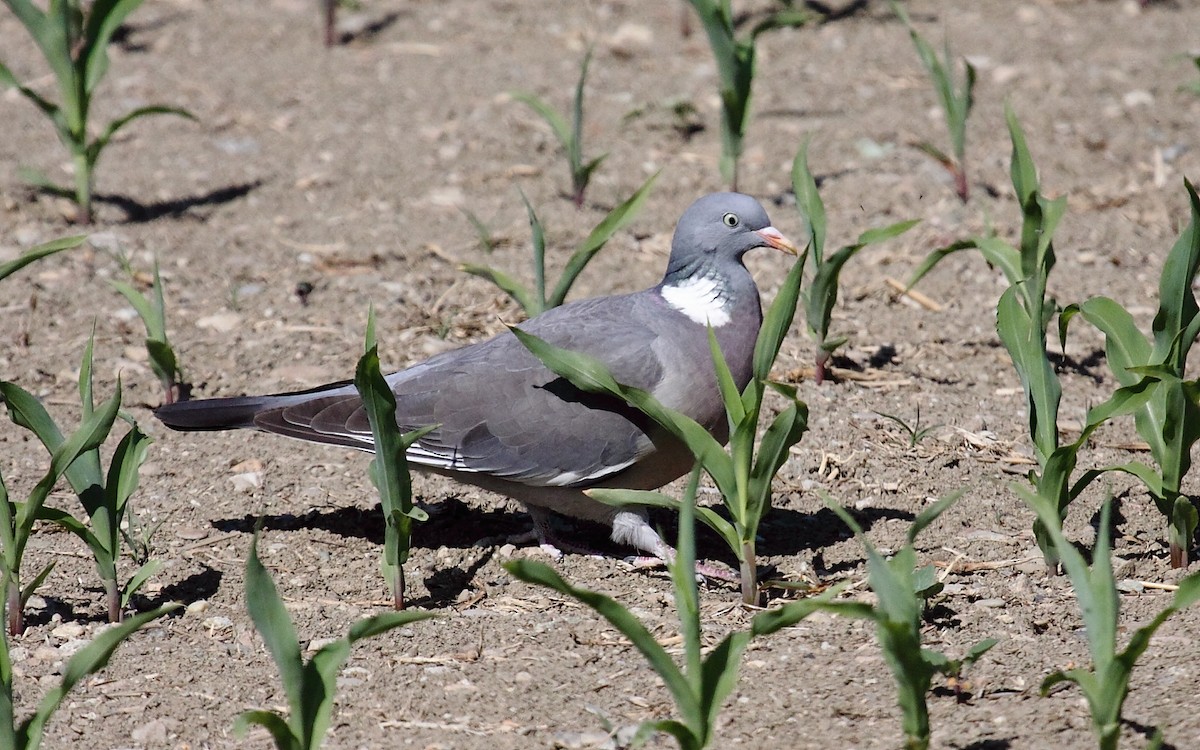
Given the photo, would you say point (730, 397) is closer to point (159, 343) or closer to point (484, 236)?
point (159, 343)

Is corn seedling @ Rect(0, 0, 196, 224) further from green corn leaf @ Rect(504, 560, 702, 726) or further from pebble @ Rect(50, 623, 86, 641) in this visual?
green corn leaf @ Rect(504, 560, 702, 726)

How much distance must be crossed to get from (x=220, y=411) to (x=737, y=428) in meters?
1.60

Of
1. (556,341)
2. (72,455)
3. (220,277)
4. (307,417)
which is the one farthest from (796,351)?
(72,455)

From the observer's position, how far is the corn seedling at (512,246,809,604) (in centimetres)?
323

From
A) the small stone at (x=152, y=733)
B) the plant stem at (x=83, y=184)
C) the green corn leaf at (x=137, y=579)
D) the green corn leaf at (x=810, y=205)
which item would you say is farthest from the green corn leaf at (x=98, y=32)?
the small stone at (x=152, y=733)

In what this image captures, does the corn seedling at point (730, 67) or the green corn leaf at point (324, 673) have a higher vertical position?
the corn seedling at point (730, 67)

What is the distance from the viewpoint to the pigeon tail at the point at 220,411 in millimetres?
4016

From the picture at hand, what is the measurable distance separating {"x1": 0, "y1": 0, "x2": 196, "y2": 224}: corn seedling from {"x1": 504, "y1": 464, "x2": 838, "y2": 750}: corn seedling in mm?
3614

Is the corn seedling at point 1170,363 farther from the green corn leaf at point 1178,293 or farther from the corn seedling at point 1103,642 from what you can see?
the corn seedling at point 1103,642

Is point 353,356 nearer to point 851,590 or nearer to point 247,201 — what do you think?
point 247,201

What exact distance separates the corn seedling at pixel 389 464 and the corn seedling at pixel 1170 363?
64.6 inches

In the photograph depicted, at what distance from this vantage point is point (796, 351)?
5008 millimetres

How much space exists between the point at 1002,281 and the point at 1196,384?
7.58 feet

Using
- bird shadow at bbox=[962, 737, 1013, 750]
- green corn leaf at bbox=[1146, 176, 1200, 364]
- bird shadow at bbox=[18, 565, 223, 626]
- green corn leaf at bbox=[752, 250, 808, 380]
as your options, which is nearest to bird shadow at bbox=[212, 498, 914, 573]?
bird shadow at bbox=[18, 565, 223, 626]
